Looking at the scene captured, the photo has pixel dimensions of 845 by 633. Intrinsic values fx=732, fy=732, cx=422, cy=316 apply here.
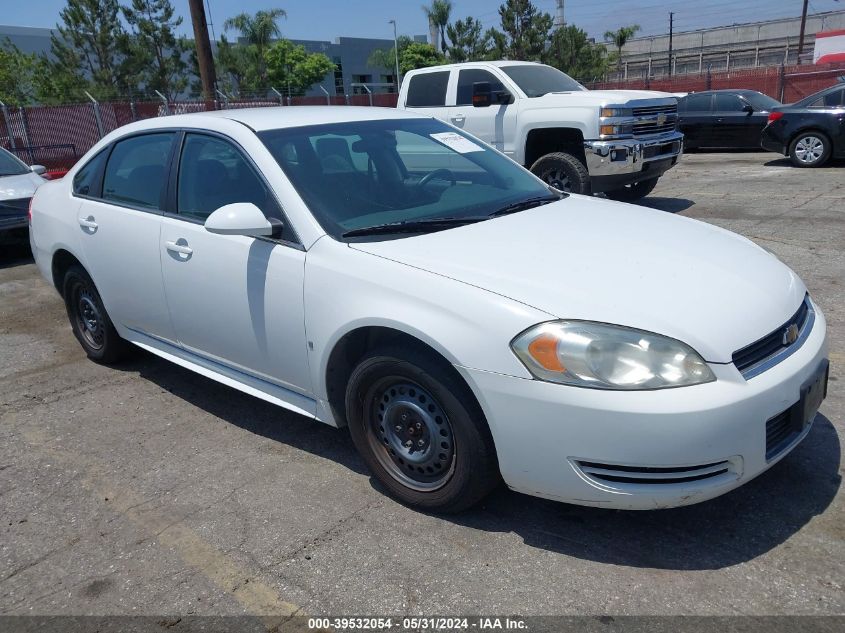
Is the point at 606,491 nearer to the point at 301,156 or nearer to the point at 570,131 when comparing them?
the point at 301,156

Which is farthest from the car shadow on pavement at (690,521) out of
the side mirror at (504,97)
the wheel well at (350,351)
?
the side mirror at (504,97)

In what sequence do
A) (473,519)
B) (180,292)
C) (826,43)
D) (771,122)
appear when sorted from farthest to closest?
(826,43)
(771,122)
(180,292)
(473,519)

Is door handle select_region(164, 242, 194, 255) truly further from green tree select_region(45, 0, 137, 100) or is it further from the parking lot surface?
green tree select_region(45, 0, 137, 100)

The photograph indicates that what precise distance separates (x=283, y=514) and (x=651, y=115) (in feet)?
24.8

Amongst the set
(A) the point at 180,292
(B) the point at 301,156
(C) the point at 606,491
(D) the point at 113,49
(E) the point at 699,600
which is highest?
(D) the point at 113,49

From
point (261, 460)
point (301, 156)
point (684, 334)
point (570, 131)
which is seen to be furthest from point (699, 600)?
point (570, 131)

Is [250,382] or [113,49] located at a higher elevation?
[113,49]

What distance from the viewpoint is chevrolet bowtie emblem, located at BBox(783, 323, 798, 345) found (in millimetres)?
2828

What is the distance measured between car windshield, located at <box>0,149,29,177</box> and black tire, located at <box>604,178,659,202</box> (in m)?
7.78

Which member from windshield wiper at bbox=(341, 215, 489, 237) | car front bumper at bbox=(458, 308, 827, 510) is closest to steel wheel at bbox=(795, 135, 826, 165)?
windshield wiper at bbox=(341, 215, 489, 237)

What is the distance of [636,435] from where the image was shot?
246 cm

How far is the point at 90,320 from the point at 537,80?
686 centimetres

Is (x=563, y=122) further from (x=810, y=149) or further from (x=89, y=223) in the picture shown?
(x=810, y=149)

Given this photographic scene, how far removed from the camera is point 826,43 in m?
45.9
